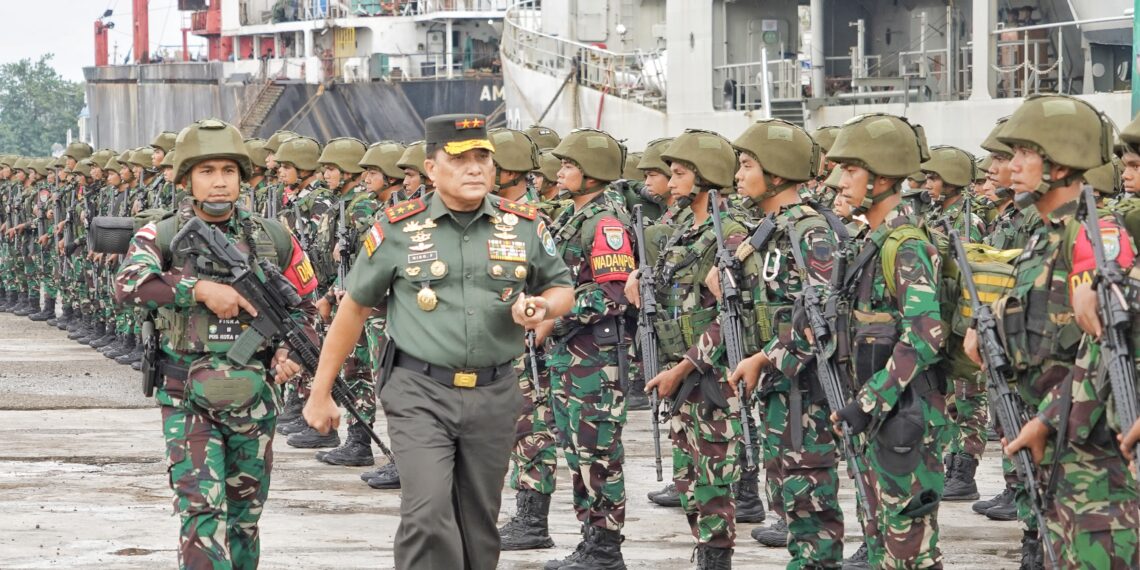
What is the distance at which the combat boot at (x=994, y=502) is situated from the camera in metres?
9.57

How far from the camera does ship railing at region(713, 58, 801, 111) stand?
3033 centimetres

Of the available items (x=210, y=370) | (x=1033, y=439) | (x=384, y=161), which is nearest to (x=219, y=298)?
(x=210, y=370)

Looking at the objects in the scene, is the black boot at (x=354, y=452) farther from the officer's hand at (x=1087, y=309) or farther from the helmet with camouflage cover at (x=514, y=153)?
the officer's hand at (x=1087, y=309)

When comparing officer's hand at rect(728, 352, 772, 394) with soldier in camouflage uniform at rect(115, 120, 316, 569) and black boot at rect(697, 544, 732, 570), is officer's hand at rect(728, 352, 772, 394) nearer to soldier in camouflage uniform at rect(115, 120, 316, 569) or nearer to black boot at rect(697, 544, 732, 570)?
black boot at rect(697, 544, 732, 570)

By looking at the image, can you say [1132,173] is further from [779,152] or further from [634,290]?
[634,290]

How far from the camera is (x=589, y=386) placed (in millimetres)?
8375

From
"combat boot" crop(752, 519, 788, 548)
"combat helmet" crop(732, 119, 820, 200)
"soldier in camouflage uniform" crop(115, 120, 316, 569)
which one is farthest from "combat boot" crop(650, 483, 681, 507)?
"soldier in camouflage uniform" crop(115, 120, 316, 569)

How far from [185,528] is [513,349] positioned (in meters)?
1.58

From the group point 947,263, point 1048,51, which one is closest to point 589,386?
point 947,263

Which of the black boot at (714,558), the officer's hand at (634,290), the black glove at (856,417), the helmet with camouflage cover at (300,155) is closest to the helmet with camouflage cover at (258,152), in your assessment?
the helmet with camouflage cover at (300,155)

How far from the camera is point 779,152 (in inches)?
296

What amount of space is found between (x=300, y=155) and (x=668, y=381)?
655 centimetres

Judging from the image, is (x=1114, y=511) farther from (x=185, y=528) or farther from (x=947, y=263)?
(x=185, y=528)

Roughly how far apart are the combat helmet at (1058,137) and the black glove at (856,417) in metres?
0.93
